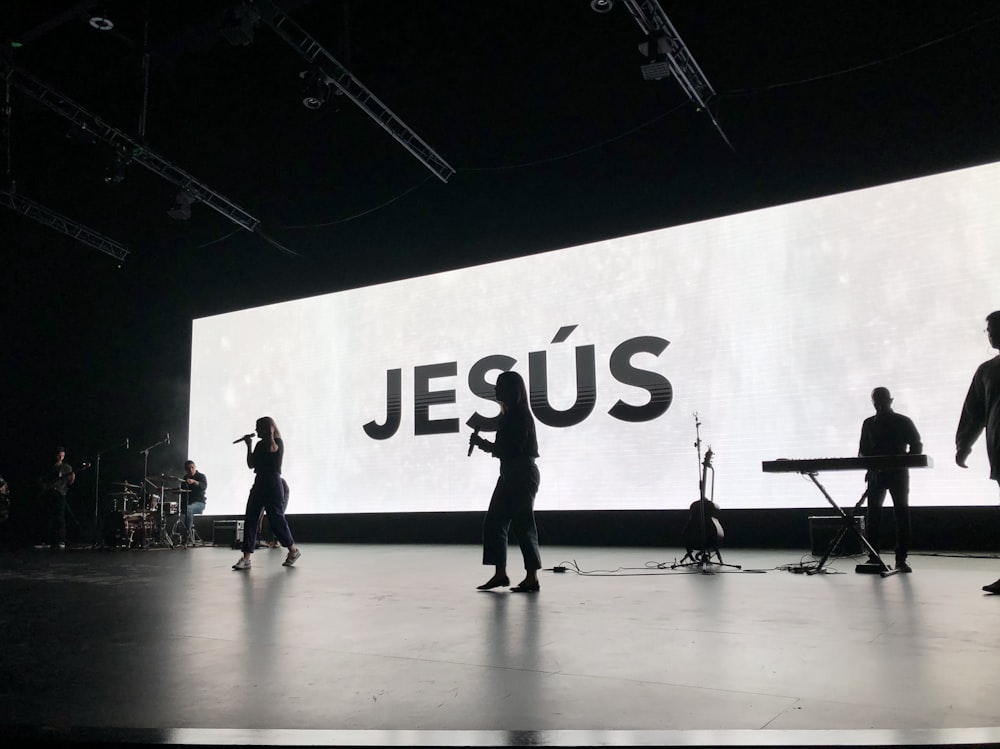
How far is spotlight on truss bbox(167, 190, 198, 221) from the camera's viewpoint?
8844 mm

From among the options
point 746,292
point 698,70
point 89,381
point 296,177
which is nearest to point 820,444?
point 746,292

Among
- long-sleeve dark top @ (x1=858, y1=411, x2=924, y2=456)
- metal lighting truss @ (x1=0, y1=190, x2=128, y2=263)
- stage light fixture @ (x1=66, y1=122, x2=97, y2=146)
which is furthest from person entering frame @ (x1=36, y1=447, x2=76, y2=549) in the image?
long-sleeve dark top @ (x1=858, y1=411, x2=924, y2=456)

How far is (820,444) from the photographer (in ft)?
21.9

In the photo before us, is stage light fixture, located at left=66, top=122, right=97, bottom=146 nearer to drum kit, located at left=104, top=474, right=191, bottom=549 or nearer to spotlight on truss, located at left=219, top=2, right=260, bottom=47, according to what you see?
spotlight on truss, located at left=219, top=2, right=260, bottom=47

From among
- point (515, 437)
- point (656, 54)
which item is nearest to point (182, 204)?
point (656, 54)

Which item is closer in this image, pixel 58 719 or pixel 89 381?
pixel 58 719

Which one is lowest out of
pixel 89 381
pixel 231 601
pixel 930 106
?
pixel 231 601

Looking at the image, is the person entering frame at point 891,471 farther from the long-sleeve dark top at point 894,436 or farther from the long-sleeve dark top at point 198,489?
the long-sleeve dark top at point 198,489

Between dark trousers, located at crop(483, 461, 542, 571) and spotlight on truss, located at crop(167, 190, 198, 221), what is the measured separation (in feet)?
21.5

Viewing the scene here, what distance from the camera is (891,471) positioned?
513cm

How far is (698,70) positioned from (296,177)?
501 cm

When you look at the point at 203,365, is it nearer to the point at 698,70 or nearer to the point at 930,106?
the point at 698,70

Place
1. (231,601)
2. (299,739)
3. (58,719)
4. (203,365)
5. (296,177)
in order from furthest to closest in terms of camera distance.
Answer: (203,365) < (296,177) < (231,601) < (58,719) < (299,739)

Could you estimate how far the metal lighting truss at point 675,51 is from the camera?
19.4 feet
